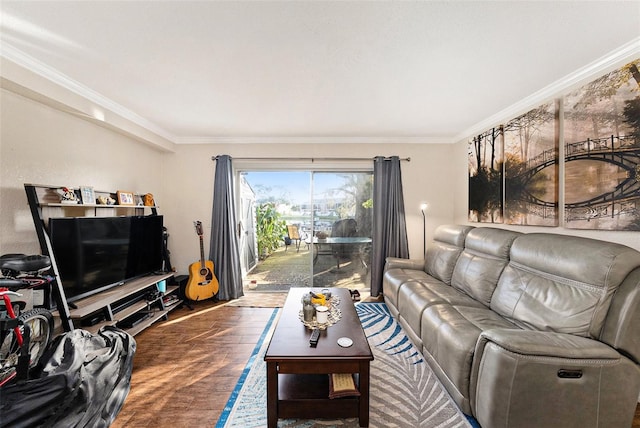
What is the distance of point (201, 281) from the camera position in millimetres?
3438

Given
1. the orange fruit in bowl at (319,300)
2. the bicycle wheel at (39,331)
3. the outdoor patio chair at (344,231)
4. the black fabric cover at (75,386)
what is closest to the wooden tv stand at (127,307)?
the bicycle wheel at (39,331)

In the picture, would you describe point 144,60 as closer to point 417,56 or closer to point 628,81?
point 417,56

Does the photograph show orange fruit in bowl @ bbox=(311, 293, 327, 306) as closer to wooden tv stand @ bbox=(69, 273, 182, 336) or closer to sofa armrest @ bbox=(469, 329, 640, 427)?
sofa armrest @ bbox=(469, 329, 640, 427)

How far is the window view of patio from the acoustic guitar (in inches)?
26.9

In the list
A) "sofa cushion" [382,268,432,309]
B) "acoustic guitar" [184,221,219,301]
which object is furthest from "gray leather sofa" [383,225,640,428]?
"acoustic guitar" [184,221,219,301]

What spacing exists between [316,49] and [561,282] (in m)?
2.41

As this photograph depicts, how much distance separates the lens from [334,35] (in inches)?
61.3

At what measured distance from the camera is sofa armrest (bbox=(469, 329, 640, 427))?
1261 mm

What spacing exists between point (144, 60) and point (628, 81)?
3.49 metres

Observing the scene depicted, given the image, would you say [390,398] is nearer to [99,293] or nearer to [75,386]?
[75,386]

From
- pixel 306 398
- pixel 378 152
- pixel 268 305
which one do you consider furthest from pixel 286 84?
pixel 268 305

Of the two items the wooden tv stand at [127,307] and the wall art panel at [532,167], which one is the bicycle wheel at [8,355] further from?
the wall art panel at [532,167]

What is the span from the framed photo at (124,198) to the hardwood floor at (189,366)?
1.48 meters

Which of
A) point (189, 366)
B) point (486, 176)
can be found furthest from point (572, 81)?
point (189, 366)
